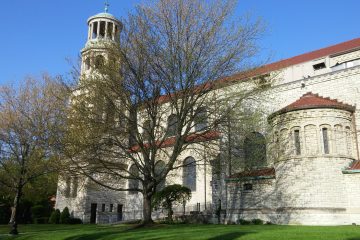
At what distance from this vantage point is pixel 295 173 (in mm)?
23469

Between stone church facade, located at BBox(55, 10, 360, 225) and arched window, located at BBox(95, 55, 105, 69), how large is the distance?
0.42 meters

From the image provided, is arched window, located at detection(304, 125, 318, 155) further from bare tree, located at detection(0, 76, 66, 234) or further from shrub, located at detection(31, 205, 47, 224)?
shrub, located at detection(31, 205, 47, 224)

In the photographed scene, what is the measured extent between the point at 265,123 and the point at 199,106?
7039mm

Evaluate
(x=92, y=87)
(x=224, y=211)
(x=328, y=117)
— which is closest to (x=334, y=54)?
(x=328, y=117)

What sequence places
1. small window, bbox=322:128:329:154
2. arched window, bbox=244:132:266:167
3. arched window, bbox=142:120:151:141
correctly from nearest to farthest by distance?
arched window, bbox=142:120:151:141 < arched window, bbox=244:132:266:167 < small window, bbox=322:128:329:154

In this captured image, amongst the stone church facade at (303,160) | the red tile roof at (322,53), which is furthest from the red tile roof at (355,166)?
the red tile roof at (322,53)

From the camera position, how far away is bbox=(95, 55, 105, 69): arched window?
1969 centimetres

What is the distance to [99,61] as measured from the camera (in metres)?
20.1

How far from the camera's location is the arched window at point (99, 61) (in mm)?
19688

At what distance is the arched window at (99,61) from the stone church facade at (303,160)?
42cm

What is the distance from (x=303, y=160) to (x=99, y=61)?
13.6m

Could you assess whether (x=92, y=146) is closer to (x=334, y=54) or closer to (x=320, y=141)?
(x=320, y=141)

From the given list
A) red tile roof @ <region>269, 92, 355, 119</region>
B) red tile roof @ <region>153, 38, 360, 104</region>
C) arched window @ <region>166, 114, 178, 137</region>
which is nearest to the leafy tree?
arched window @ <region>166, 114, 178, 137</region>

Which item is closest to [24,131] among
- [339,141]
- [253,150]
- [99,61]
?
[99,61]
